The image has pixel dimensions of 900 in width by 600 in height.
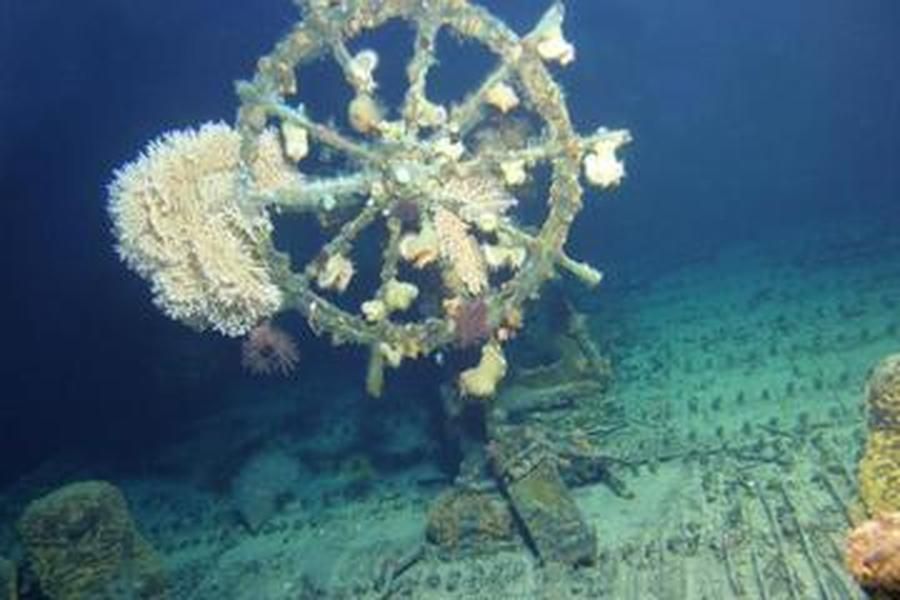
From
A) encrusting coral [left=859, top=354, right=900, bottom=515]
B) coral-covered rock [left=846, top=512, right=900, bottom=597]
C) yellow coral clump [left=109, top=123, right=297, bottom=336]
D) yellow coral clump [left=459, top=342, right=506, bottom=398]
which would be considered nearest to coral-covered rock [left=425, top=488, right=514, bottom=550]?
yellow coral clump [left=459, top=342, right=506, bottom=398]

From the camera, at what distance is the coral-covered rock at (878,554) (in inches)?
84.1

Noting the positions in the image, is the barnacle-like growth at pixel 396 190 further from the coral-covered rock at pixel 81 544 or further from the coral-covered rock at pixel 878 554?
the coral-covered rock at pixel 878 554

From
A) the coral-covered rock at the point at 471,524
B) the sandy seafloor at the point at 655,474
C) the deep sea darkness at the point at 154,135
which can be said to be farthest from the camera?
the deep sea darkness at the point at 154,135

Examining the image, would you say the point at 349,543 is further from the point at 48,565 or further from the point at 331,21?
the point at 331,21

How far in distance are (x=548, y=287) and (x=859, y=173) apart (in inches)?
529

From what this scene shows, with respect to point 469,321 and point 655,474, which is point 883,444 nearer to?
point 655,474

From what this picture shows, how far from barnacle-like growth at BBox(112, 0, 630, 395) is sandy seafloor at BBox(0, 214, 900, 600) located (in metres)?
1.38

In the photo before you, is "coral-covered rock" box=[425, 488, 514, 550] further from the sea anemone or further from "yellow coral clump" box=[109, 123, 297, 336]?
"yellow coral clump" box=[109, 123, 297, 336]

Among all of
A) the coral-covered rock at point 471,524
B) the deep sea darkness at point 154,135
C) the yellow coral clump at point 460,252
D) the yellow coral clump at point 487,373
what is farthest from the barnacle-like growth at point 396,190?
the deep sea darkness at point 154,135

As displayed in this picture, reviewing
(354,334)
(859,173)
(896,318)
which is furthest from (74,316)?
(859,173)

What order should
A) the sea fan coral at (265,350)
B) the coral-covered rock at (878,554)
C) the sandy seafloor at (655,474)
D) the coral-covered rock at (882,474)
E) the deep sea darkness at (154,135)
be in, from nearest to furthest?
the coral-covered rock at (878,554) → the coral-covered rock at (882,474) → the sandy seafloor at (655,474) → the sea fan coral at (265,350) → the deep sea darkness at (154,135)

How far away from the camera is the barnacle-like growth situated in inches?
224

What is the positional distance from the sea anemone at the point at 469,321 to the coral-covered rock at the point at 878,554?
3707 mm

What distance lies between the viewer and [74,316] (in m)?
12.6
